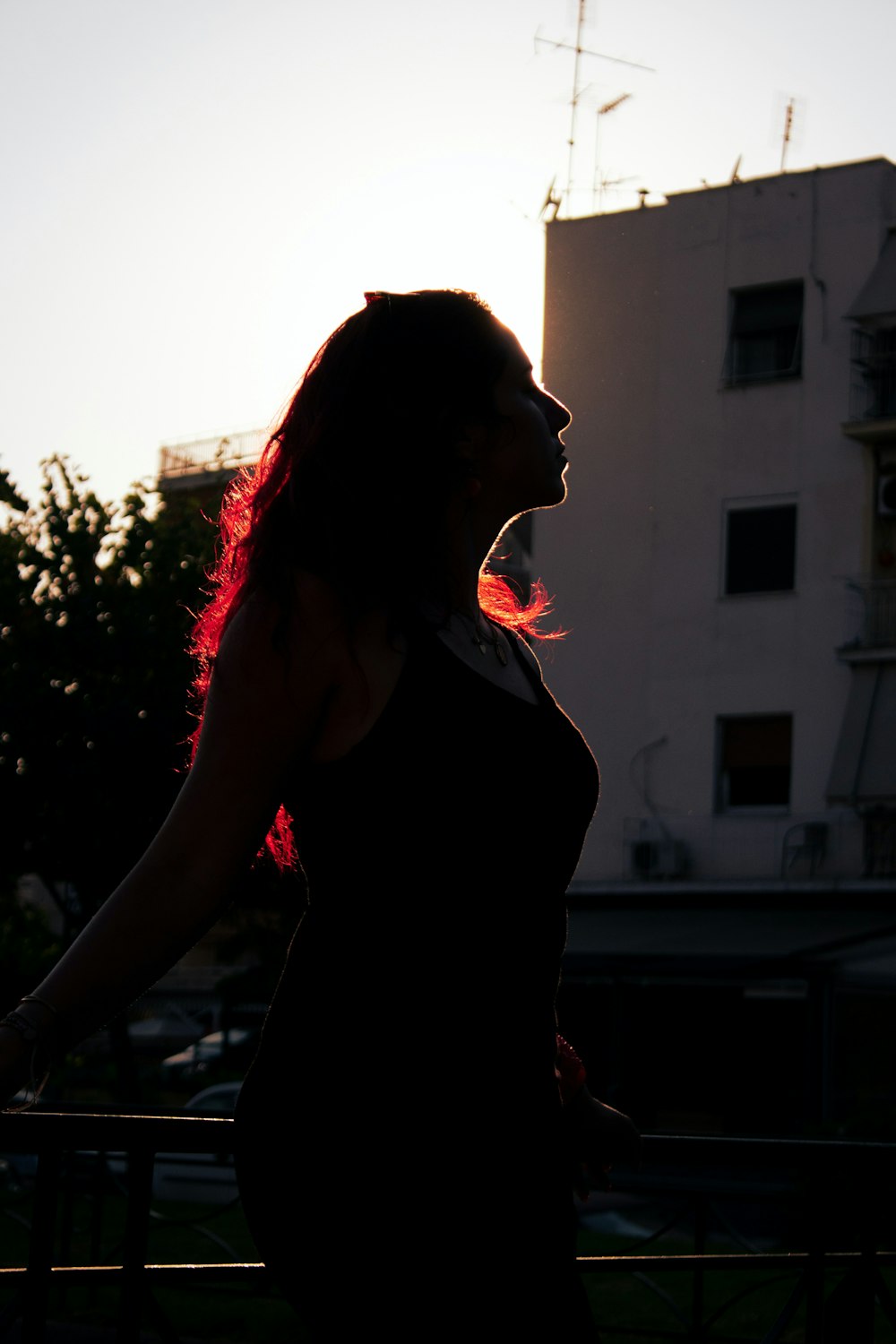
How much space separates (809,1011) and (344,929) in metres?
21.5

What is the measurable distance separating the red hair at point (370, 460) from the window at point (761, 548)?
2443 centimetres

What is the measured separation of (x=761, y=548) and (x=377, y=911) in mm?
25169

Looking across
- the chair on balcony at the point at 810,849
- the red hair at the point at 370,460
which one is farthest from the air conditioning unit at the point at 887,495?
the red hair at the point at 370,460

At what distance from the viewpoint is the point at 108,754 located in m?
18.7

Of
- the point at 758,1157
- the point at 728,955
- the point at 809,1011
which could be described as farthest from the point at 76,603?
the point at 758,1157

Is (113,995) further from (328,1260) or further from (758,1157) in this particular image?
(758,1157)

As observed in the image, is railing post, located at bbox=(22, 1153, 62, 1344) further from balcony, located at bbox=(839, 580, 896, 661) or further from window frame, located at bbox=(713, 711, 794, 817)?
window frame, located at bbox=(713, 711, 794, 817)

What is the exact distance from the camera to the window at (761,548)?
26.0 metres

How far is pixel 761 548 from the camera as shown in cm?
2631

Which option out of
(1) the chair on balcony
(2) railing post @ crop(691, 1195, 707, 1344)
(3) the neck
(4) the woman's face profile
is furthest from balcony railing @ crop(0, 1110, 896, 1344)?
(1) the chair on balcony

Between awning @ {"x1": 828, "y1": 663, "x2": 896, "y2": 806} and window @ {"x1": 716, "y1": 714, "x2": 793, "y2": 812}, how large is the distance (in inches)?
45.5

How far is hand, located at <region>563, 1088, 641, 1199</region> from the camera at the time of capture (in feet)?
7.21

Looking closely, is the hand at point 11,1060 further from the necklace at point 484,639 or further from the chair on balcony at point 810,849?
the chair on balcony at point 810,849

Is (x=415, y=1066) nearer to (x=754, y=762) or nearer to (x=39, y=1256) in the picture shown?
(x=39, y=1256)
